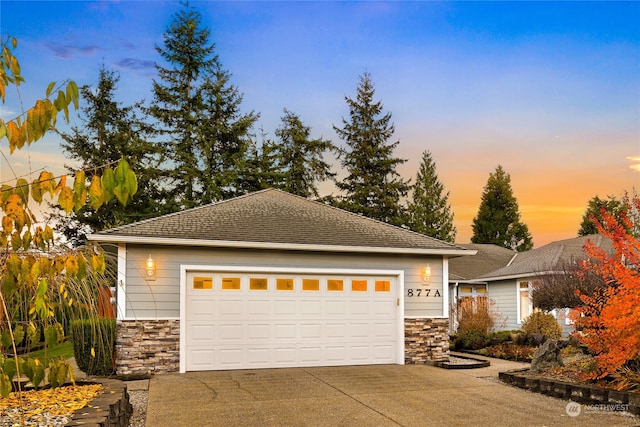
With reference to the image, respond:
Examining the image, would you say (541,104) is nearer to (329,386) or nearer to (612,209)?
(329,386)

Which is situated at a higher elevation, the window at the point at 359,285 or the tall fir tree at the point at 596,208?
the tall fir tree at the point at 596,208

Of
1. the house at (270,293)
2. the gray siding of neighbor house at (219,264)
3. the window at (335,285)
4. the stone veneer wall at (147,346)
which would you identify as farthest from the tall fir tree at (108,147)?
the window at (335,285)

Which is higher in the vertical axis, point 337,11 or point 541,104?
point 337,11

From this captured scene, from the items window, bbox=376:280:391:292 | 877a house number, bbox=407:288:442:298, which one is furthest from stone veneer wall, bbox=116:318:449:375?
877a house number, bbox=407:288:442:298

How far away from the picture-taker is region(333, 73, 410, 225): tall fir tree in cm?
3322

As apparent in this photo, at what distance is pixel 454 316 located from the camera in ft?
73.4

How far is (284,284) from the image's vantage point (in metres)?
12.5

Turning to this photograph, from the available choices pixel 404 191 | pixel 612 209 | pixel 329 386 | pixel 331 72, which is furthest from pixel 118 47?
pixel 612 209

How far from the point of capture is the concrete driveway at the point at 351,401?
740 cm

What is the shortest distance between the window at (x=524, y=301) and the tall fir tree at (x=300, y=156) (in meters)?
14.2

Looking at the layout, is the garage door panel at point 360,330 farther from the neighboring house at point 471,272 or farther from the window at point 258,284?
the neighboring house at point 471,272

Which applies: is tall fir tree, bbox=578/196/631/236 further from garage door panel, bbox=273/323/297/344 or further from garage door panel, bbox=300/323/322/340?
garage door panel, bbox=273/323/297/344

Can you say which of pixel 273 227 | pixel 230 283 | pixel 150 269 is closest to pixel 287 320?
pixel 230 283

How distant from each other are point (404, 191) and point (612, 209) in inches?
544
